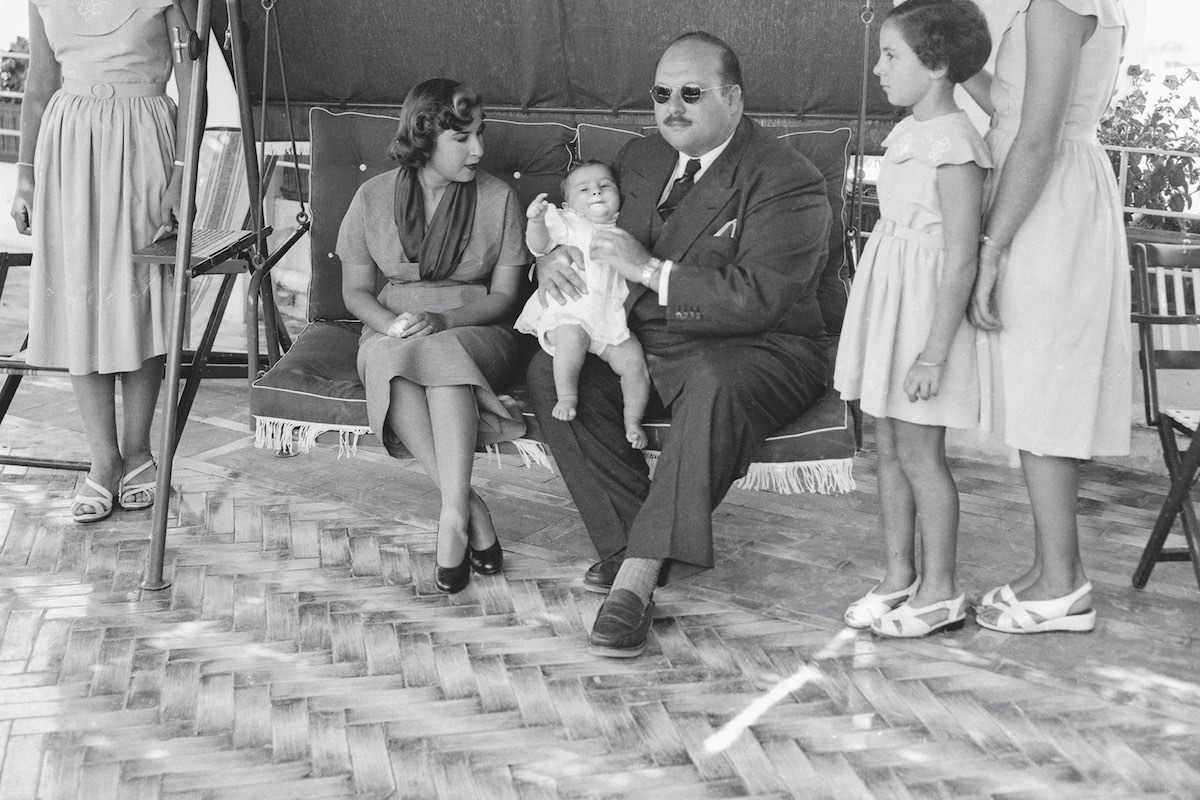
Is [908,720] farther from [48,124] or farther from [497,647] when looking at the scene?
[48,124]

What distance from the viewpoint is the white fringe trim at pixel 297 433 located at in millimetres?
3082

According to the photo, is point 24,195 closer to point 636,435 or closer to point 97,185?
point 97,185

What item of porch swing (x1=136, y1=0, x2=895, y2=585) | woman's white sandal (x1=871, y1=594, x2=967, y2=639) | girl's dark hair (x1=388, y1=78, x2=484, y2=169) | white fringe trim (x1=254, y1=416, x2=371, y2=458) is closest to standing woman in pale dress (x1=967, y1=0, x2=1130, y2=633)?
woman's white sandal (x1=871, y1=594, x2=967, y2=639)

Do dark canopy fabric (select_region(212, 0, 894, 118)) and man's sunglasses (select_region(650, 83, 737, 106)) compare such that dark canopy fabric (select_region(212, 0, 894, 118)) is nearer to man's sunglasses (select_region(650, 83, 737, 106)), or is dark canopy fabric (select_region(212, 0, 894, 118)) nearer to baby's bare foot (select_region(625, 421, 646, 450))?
man's sunglasses (select_region(650, 83, 737, 106))

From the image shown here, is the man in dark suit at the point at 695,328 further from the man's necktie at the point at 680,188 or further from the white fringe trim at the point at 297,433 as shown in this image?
the white fringe trim at the point at 297,433

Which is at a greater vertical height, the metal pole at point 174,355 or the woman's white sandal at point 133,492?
the metal pole at point 174,355

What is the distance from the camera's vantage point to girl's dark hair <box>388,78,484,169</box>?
128 inches

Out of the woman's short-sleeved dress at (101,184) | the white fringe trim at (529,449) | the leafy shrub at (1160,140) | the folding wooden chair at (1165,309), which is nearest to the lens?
the white fringe trim at (529,449)

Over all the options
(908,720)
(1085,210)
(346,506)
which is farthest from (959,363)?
(346,506)

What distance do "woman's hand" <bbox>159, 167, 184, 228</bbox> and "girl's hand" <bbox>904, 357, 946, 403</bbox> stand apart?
2.09 m

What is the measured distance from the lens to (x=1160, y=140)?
5.23 meters

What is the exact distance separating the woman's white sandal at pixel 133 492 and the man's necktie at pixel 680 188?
69.9 inches

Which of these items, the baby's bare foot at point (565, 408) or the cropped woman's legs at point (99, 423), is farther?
the cropped woman's legs at point (99, 423)

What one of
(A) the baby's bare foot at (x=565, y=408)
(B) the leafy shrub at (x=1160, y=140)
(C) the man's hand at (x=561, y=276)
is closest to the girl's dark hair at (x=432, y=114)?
(C) the man's hand at (x=561, y=276)
